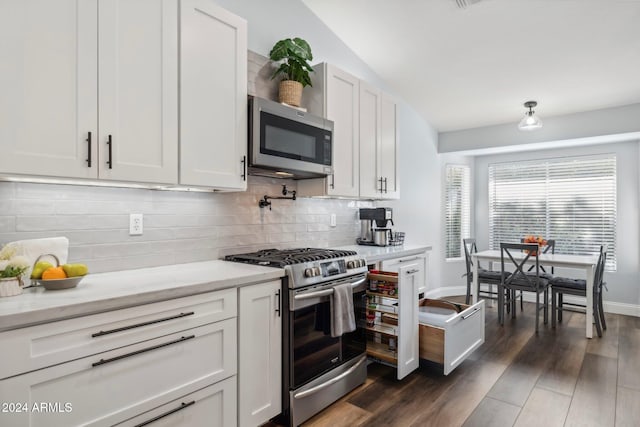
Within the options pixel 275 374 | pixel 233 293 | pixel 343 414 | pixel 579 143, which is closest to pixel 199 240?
pixel 233 293

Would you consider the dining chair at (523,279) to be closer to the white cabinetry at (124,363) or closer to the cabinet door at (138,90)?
the white cabinetry at (124,363)

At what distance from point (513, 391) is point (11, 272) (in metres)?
2.90

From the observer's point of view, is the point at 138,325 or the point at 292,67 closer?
the point at 138,325

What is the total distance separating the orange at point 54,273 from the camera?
1416 mm

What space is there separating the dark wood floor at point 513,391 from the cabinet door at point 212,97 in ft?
5.20

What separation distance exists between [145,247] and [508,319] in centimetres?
399

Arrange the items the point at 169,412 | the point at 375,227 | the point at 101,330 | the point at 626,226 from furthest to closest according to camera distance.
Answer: the point at 626,226 < the point at 375,227 < the point at 169,412 < the point at 101,330

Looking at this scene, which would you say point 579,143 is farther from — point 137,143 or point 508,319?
point 137,143

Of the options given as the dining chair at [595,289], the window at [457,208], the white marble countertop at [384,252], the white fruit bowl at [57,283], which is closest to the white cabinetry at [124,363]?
the white fruit bowl at [57,283]

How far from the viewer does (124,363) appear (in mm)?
1393

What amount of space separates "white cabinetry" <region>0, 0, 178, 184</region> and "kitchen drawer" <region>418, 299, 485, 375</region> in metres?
2.01

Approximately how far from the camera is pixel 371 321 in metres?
2.69

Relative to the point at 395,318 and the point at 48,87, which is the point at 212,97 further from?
the point at 395,318

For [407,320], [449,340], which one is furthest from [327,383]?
[449,340]
